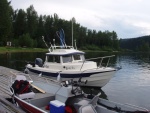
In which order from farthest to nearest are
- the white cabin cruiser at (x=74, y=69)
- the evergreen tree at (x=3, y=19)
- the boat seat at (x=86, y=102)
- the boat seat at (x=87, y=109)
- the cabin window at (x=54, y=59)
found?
1. the evergreen tree at (x=3, y=19)
2. the cabin window at (x=54, y=59)
3. the white cabin cruiser at (x=74, y=69)
4. the boat seat at (x=86, y=102)
5. the boat seat at (x=87, y=109)

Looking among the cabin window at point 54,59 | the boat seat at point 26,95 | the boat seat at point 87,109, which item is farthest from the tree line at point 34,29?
the boat seat at point 87,109

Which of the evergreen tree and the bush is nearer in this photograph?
the evergreen tree

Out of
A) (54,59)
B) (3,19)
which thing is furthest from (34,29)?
(54,59)

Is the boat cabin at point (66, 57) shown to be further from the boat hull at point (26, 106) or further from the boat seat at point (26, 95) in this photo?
the boat hull at point (26, 106)

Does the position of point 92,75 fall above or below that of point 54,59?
below

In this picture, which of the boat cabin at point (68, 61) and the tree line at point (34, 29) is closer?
the boat cabin at point (68, 61)

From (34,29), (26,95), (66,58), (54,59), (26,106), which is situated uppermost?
(34,29)

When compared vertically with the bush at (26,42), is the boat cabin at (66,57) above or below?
below

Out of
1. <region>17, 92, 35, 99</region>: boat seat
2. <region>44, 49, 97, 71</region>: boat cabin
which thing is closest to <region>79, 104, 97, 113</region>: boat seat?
<region>17, 92, 35, 99</region>: boat seat

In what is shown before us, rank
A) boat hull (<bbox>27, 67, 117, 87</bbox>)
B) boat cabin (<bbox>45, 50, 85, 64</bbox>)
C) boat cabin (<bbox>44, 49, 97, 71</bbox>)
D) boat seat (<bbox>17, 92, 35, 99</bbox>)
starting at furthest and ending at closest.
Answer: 1. boat cabin (<bbox>45, 50, 85, 64</bbox>)
2. boat cabin (<bbox>44, 49, 97, 71</bbox>)
3. boat hull (<bbox>27, 67, 117, 87</bbox>)
4. boat seat (<bbox>17, 92, 35, 99</bbox>)

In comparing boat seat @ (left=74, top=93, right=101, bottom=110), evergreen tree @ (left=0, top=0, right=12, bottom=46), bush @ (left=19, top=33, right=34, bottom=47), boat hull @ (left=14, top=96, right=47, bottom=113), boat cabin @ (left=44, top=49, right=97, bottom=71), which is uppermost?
evergreen tree @ (left=0, top=0, right=12, bottom=46)

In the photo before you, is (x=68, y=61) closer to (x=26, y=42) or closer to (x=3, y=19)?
(x=3, y=19)

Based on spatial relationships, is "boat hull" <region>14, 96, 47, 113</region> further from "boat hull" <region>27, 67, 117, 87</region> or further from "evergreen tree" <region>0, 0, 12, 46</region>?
"evergreen tree" <region>0, 0, 12, 46</region>

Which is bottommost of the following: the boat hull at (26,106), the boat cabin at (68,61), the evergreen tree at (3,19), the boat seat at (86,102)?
the boat hull at (26,106)
